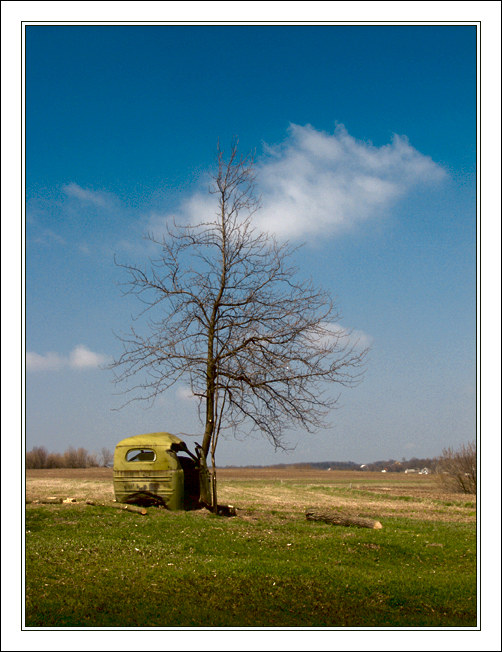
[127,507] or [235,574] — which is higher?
[235,574]

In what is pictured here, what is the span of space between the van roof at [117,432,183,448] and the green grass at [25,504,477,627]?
2340 mm

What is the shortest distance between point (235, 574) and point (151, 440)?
25.3 ft

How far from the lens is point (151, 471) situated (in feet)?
57.8

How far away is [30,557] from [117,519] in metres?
4.38

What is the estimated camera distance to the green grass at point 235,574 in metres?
8.71

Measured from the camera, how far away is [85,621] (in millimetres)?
8062

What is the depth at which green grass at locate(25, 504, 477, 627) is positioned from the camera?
8.71 metres

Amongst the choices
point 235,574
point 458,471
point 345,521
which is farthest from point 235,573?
point 458,471

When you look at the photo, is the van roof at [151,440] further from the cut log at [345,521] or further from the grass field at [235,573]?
the cut log at [345,521]

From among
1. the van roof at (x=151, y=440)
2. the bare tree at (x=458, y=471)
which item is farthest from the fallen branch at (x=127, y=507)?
the bare tree at (x=458, y=471)

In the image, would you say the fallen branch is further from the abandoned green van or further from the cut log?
the cut log

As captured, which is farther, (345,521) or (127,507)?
(127,507)

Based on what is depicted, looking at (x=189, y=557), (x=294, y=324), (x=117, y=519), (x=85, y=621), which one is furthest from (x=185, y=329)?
(x=85, y=621)

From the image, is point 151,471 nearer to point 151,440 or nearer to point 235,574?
point 151,440
